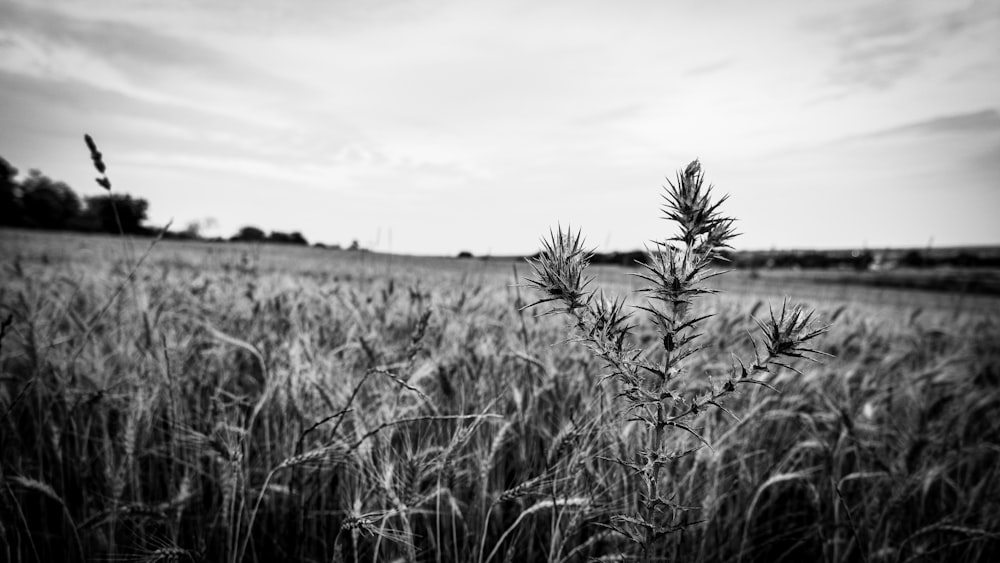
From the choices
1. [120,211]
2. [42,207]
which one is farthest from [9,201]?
[120,211]

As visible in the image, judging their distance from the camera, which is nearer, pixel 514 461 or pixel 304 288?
pixel 514 461

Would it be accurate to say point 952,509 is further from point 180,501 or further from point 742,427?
point 180,501

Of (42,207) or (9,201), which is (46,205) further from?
(9,201)

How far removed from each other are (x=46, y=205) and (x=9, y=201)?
11677 millimetres

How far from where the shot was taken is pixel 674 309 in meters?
0.73

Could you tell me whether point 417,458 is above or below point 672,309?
below

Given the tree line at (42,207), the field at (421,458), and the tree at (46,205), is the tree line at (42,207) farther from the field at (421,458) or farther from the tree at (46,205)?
the field at (421,458)

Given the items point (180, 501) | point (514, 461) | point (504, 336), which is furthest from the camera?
point (504, 336)

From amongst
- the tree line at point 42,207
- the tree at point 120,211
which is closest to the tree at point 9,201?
the tree line at point 42,207

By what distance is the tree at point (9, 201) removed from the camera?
35.4m

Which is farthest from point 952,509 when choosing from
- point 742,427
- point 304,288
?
point 304,288

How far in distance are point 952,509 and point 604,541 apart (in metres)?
2.16

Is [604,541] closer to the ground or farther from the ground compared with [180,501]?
closer to the ground

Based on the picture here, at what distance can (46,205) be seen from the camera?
47125 mm
